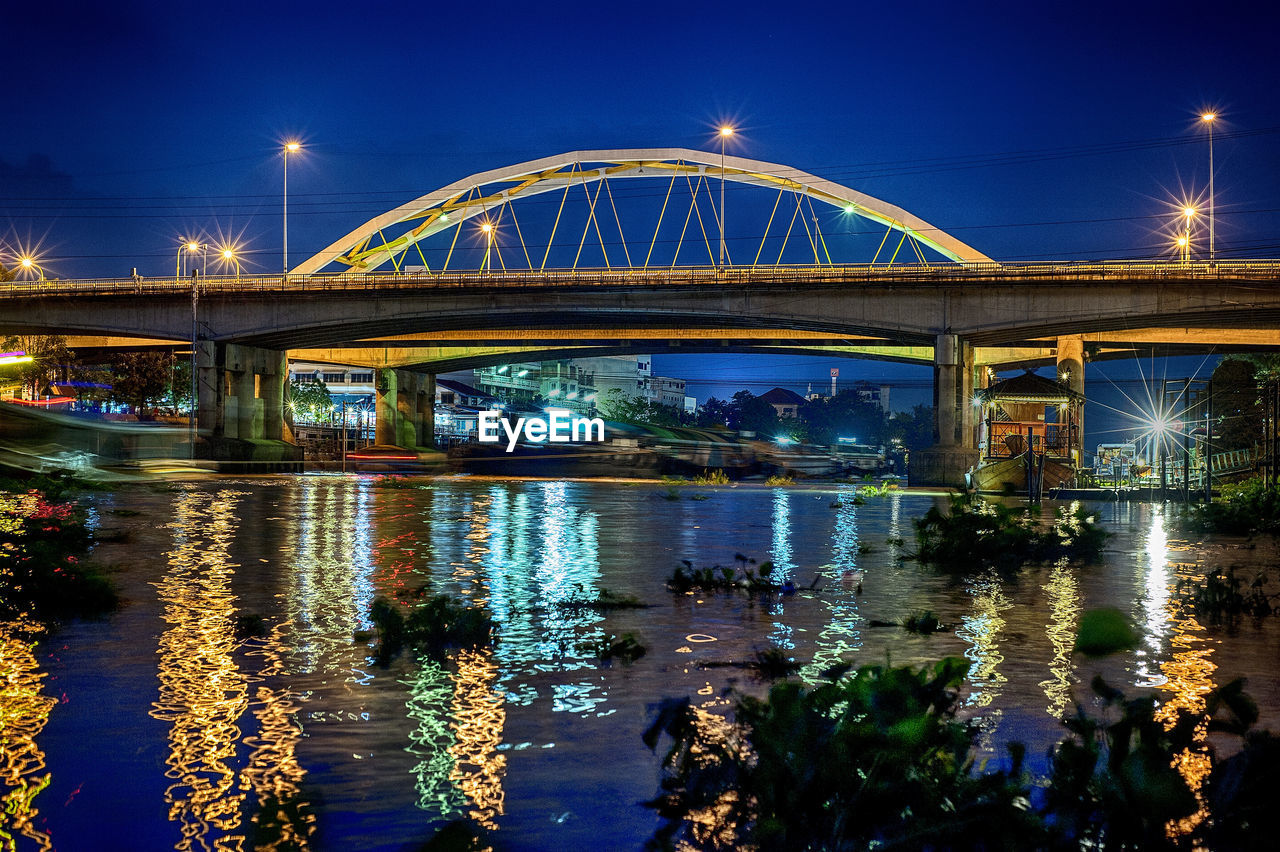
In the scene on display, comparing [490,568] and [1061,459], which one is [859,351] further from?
[490,568]

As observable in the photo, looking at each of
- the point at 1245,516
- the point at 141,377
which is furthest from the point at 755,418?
the point at 1245,516

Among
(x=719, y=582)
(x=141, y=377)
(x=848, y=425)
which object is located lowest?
(x=719, y=582)

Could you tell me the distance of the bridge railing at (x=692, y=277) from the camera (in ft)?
185

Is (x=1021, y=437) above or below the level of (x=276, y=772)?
above

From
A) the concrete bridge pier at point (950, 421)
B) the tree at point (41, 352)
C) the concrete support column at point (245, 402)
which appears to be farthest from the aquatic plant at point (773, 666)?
the tree at point (41, 352)

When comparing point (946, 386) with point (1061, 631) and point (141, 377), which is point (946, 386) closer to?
point (1061, 631)

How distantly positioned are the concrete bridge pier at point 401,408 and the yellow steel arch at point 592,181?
9996 millimetres

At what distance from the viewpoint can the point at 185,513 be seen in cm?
2786

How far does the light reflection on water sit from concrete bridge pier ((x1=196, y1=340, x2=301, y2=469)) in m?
52.5

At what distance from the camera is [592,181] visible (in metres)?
85.9

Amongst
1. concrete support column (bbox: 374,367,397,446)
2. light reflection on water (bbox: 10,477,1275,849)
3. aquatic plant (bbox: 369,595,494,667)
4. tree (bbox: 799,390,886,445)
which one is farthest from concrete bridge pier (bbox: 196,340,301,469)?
tree (bbox: 799,390,886,445)

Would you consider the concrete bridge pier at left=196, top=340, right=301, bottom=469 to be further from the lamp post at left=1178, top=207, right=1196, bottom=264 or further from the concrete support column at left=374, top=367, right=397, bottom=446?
the lamp post at left=1178, top=207, right=1196, bottom=264

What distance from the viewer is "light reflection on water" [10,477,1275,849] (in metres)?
5.75

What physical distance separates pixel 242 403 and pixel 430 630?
224 feet
